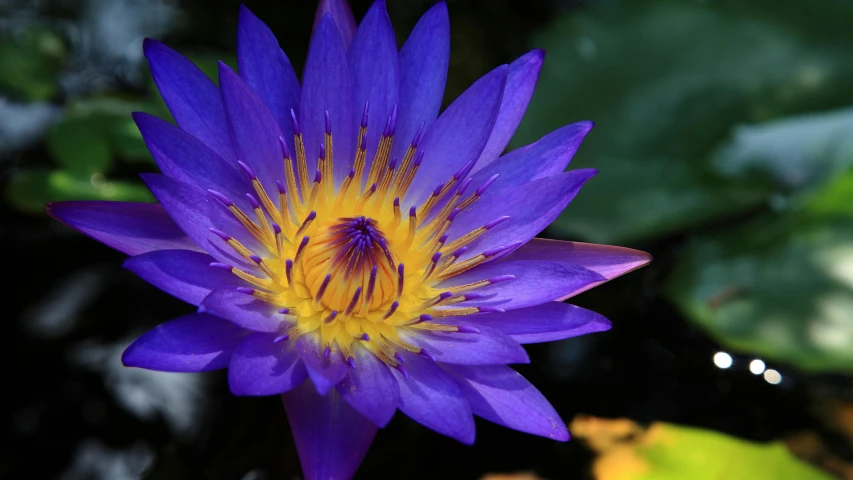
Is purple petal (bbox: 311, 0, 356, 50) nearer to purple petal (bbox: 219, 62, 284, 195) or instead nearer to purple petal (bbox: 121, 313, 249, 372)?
purple petal (bbox: 219, 62, 284, 195)

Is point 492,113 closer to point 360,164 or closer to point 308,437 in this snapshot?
point 360,164

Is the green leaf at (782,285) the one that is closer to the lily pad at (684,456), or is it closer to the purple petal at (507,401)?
the lily pad at (684,456)

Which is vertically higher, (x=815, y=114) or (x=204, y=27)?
(x=815, y=114)

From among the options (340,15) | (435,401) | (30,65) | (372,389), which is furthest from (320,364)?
(30,65)

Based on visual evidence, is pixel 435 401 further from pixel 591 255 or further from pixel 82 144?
pixel 82 144

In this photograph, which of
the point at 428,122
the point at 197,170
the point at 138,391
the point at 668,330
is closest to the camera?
the point at 197,170

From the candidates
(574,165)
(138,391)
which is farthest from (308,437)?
(574,165)
